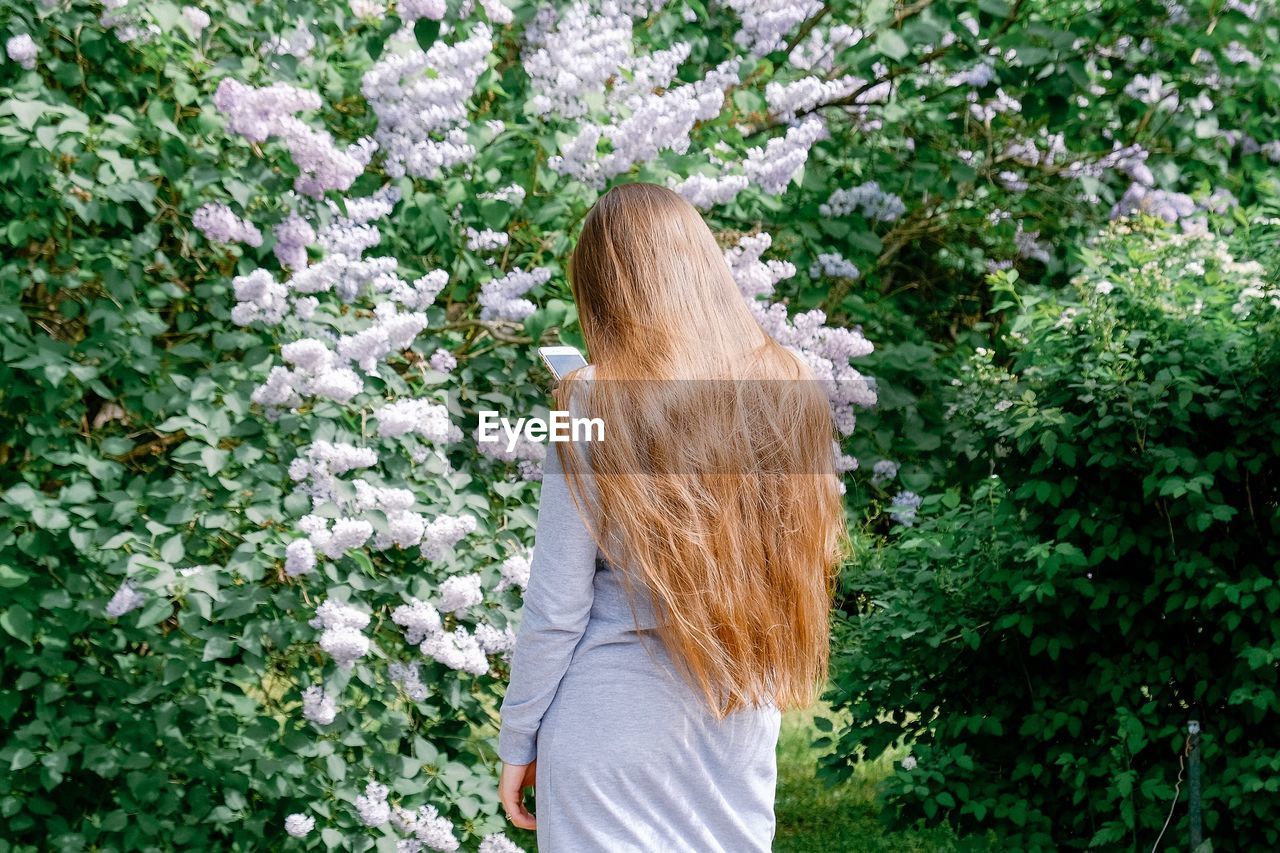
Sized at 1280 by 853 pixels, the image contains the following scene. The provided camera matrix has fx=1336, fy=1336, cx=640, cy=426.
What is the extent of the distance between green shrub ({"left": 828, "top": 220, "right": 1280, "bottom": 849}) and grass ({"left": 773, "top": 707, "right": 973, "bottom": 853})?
62 cm

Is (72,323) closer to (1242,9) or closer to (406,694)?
(406,694)

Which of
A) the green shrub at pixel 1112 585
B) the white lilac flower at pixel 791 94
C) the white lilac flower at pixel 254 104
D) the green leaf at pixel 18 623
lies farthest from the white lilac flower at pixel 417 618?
the white lilac flower at pixel 791 94

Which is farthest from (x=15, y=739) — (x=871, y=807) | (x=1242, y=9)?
(x=1242, y=9)

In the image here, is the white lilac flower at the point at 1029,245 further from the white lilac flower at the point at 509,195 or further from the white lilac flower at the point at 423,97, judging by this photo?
the white lilac flower at the point at 423,97

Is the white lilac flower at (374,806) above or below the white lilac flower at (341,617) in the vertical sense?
below

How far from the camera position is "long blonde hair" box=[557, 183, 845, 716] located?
5.60ft

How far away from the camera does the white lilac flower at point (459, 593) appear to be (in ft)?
10.1

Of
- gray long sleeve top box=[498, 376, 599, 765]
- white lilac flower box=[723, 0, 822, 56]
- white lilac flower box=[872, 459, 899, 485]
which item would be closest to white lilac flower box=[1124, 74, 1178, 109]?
white lilac flower box=[723, 0, 822, 56]

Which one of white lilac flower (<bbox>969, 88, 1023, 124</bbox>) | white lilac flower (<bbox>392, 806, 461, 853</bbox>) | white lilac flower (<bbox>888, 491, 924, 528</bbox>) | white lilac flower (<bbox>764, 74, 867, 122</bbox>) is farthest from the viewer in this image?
white lilac flower (<bbox>969, 88, 1023, 124</bbox>)

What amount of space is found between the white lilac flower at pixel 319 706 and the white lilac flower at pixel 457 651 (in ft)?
0.79

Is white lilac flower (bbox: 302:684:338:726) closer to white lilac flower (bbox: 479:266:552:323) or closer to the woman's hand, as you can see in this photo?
white lilac flower (bbox: 479:266:552:323)

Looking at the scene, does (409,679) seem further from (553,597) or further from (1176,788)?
(1176,788)

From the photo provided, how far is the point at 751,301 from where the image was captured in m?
3.88

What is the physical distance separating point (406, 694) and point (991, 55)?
2.98 meters
